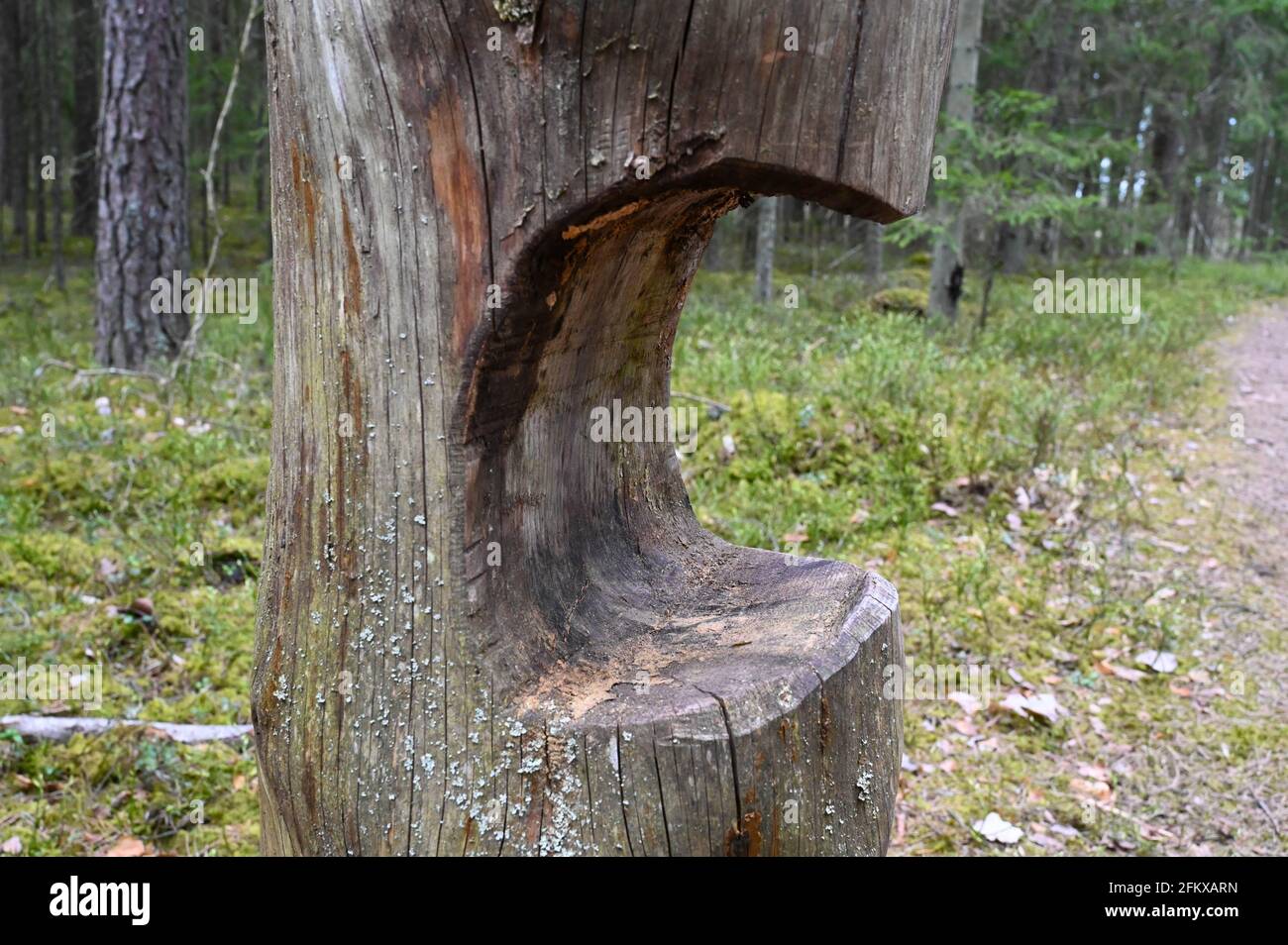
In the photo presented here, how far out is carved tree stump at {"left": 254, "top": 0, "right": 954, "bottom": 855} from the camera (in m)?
1.32

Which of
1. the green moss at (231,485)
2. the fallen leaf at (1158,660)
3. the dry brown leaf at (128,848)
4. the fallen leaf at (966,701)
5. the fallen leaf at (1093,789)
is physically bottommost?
the fallen leaf at (1093,789)

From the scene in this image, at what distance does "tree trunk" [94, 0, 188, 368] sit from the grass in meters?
0.56

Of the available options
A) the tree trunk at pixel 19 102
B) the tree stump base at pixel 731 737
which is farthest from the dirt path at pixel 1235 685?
the tree trunk at pixel 19 102

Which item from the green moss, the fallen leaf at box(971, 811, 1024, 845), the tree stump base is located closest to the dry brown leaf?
the tree stump base

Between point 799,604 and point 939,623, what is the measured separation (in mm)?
2916

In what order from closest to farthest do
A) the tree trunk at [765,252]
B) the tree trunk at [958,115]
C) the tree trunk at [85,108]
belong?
the tree trunk at [958,115]
the tree trunk at [765,252]
the tree trunk at [85,108]

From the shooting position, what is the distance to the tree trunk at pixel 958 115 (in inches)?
431

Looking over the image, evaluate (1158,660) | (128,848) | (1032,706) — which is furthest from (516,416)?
(1158,660)

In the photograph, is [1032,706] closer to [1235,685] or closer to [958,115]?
[1235,685]

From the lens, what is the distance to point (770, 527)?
16.8 feet

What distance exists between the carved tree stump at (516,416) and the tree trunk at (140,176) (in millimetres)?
6569

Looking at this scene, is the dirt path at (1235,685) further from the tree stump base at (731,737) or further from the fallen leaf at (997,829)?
the tree stump base at (731,737)

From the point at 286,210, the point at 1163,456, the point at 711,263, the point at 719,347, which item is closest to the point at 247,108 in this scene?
the point at 711,263
